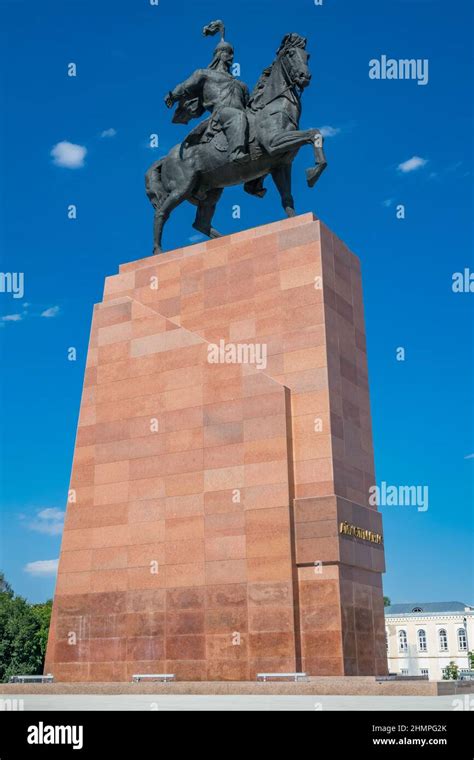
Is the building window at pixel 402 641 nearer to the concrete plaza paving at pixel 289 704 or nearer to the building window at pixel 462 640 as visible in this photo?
the building window at pixel 462 640

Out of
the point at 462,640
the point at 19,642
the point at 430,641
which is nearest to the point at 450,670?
the point at 462,640

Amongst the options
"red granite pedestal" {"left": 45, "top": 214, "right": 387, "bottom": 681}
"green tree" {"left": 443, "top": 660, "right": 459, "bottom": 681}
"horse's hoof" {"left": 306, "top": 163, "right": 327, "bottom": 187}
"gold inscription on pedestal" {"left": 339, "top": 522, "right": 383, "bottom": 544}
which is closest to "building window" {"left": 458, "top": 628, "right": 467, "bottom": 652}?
"green tree" {"left": 443, "top": 660, "right": 459, "bottom": 681}

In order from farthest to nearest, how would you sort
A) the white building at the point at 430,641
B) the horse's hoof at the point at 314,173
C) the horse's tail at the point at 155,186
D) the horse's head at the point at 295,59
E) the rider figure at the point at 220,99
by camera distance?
the white building at the point at 430,641 < the horse's tail at the point at 155,186 < the rider figure at the point at 220,99 < the horse's head at the point at 295,59 < the horse's hoof at the point at 314,173

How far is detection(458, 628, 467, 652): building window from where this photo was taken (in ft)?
333

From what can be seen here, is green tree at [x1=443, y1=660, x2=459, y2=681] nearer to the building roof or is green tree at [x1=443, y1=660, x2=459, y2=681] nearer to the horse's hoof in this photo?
the building roof

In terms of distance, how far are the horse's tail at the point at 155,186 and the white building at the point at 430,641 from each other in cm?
8556

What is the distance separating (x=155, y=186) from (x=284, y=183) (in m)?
4.08

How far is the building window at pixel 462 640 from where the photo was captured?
101375mm

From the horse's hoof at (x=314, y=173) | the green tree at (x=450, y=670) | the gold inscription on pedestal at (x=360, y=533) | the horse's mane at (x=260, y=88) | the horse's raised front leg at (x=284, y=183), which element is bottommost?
the green tree at (x=450, y=670)

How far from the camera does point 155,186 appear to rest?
2472 cm

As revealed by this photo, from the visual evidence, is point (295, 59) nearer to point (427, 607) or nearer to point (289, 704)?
point (289, 704)

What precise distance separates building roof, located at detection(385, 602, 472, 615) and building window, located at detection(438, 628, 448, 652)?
18.8 ft

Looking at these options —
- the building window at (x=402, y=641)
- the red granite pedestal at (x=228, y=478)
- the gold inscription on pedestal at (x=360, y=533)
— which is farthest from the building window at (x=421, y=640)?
the gold inscription on pedestal at (x=360, y=533)
